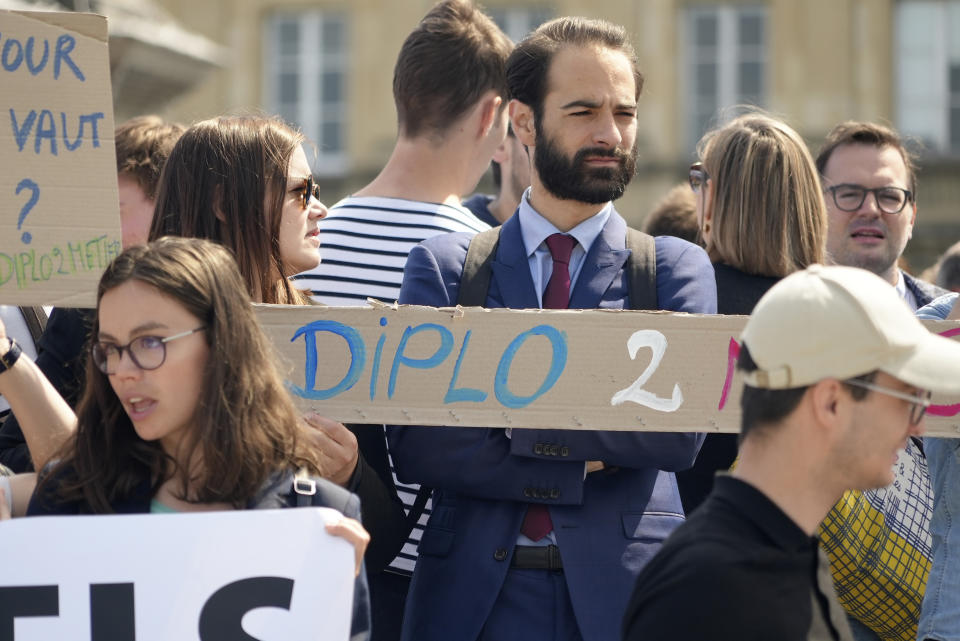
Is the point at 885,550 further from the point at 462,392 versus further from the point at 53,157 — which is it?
the point at 53,157

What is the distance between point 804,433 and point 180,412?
49.2 inches

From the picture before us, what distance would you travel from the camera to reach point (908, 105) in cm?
2347

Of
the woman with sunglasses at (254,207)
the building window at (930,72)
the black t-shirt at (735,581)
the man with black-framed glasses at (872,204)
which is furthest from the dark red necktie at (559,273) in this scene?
the building window at (930,72)

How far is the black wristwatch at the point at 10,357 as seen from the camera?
3.41 m

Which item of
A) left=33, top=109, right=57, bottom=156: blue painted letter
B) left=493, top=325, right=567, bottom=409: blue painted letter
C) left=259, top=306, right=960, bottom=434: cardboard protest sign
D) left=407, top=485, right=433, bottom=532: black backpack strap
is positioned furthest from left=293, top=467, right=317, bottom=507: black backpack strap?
left=33, top=109, right=57, bottom=156: blue painted letter

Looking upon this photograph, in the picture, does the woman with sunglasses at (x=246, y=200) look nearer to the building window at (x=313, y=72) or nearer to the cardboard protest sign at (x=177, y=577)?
the cardboard protest sign at (x=177, y=577)

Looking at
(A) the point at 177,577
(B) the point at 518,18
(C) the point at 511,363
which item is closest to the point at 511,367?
(C) the point at 511,363

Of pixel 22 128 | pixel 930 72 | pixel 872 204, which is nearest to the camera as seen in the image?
pixel 22 128

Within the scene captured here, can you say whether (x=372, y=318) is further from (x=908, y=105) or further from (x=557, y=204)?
(x=908, y=105)

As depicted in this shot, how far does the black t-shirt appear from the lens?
8.42 feet

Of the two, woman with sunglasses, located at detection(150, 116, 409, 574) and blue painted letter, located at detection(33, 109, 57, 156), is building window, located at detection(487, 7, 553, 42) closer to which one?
woman with sunglasses, located at detection(150, 116, 409, 574)

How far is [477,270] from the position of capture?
380 cm

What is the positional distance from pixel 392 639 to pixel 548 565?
0.72 meters

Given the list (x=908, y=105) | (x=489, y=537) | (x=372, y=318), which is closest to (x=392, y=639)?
(x=489, y=537)
